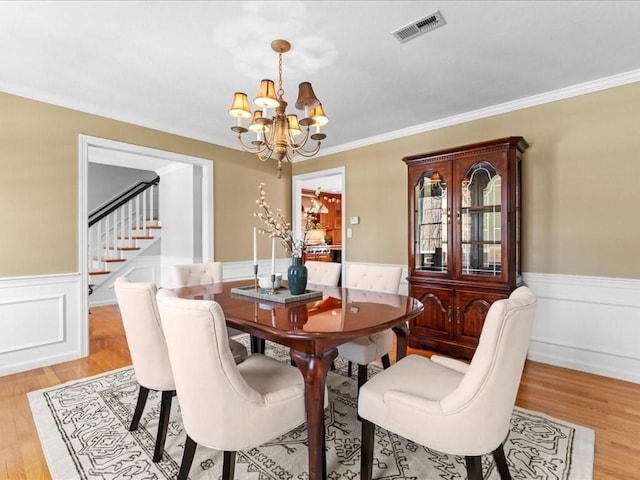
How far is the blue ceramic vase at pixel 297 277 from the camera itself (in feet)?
7.16

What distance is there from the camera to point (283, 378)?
1.60m

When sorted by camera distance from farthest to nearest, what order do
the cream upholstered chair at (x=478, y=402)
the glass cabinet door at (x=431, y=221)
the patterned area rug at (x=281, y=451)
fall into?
the glass cabinet door at (x=431, y=221) < the patterned area rug at (x=281, y=451) < the cream upholstered chair at (x=478, y=402)

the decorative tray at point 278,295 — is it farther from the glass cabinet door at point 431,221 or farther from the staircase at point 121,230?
the staircase at point 121,230

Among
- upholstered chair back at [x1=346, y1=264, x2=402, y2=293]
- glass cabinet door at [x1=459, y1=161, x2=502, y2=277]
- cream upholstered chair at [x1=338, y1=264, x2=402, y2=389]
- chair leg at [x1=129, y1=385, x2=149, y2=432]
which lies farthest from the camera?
glass cabinet door at [x1=459, y1=161, x2=502, y2=277]

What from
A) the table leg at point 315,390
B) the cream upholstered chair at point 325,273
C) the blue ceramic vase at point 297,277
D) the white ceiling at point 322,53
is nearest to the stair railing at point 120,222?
the white ceiling at point 322,53

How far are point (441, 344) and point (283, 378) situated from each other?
2.19m

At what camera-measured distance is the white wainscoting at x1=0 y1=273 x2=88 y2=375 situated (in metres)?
2.89

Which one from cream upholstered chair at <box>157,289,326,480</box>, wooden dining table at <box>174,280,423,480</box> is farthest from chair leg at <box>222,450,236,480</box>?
wooden dining table at <box>174,280,423,480</box>

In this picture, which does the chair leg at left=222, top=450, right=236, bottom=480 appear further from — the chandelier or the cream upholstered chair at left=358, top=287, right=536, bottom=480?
the chandelier

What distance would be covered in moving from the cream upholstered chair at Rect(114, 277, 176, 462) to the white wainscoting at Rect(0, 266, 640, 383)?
1948 mm

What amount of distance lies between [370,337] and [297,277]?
635mm

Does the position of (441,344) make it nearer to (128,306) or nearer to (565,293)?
(565,293)

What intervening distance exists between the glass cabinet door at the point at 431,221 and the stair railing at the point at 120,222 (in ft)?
16.6

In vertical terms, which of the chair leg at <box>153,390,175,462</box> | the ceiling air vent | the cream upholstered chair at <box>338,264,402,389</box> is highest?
the ceiling air vent
